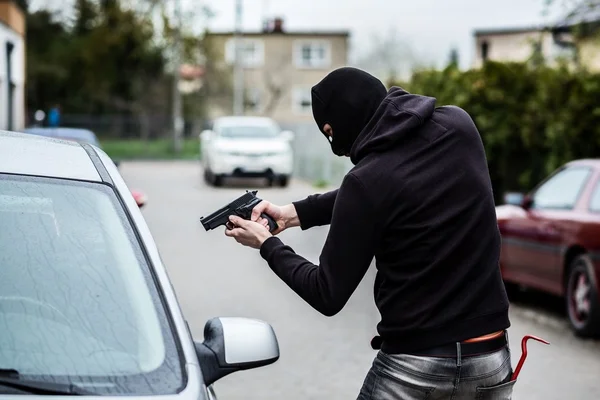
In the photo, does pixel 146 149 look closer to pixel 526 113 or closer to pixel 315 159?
pixel 315 159

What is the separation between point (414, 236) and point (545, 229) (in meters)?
7.77

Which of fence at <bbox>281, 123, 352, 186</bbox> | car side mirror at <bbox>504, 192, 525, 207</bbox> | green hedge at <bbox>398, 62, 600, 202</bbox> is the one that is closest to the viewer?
car side mirror at <bbox>504, 192, 525, 207</bbox>

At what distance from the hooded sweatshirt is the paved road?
402 centimetres

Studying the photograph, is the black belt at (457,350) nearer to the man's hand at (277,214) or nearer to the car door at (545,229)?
the man's hand at (277,214)

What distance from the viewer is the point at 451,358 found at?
3256 mm

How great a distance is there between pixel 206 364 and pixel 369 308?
814 cm

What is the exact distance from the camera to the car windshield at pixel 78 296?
9.83ft

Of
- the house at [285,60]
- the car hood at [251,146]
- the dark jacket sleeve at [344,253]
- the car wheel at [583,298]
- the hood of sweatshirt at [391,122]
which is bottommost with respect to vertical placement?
the car wheel at [583,298]

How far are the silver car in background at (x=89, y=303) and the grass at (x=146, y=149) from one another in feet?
150

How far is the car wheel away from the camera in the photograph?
9.47 metres

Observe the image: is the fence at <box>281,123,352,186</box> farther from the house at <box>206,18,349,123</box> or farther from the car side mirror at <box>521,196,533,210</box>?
the house at <box>206,18,349,123</box>

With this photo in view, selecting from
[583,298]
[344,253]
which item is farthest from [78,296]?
[583,298]

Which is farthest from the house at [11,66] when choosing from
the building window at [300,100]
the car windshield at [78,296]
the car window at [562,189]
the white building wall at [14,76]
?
the building window at [300,100]

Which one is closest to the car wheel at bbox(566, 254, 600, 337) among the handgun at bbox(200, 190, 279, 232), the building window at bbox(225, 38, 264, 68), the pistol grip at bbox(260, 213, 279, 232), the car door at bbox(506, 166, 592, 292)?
the car door at bbox(506, 166, 592, 292)
